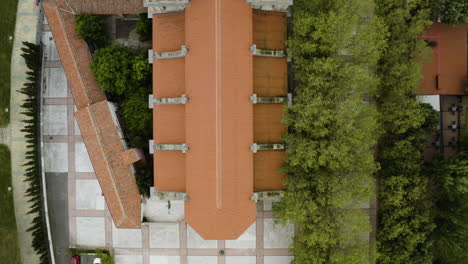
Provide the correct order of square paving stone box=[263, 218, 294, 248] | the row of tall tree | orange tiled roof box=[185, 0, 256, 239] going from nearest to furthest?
orange tiled roof box=[185, 0, 256, 239] < the row of tall tree < square paving stone box=[263, 218, 294, 248]

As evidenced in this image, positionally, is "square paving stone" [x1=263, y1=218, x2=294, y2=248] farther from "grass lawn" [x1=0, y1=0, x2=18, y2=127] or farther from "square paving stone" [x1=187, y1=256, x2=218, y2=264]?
"grass lawn" [x1=0, y1=0, x2=18, y2=127]

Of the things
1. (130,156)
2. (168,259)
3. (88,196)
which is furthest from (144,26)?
(168,259)

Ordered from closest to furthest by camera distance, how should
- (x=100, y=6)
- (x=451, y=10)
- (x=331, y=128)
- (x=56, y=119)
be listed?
1. (x=331, y=128)
2. (x=451, y=10)
3. (x=100, y=6)
4. (x=56, y=119)

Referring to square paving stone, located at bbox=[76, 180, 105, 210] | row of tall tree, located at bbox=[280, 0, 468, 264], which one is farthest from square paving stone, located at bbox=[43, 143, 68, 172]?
row of tall tree, located at bbox=[280, 0, 468, 264]

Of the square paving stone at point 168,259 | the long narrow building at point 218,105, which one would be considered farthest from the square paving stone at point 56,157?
the square paving stone at point 168,259

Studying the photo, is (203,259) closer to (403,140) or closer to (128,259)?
(128,259)

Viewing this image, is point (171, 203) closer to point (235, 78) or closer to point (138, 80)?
point (138, 80)
